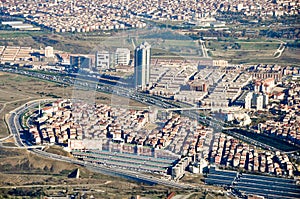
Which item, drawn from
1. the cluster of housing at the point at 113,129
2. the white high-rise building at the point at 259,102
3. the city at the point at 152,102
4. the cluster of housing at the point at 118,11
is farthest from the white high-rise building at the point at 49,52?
the white high-rise building at the point at 259,102

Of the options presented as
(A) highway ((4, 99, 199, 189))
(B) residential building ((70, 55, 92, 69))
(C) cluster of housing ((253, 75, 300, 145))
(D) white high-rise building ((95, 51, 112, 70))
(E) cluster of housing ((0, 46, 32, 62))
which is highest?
(D) white high-rise building ((95, 51, 112, 70))

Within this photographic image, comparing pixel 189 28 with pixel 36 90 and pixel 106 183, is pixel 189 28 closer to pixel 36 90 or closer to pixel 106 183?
pixel 36 90

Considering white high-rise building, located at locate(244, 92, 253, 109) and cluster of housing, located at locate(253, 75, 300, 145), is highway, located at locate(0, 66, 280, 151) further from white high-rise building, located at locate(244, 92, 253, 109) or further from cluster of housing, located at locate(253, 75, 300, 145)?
white high-rise building, located at locate(244, 92, 253, 109)

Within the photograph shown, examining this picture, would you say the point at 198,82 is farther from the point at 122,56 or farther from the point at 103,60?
the point at 103,60

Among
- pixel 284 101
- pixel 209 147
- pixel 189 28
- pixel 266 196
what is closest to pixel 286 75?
pixel 284 101

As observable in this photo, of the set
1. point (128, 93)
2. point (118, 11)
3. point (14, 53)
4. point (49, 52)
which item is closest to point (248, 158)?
point (128, 93)

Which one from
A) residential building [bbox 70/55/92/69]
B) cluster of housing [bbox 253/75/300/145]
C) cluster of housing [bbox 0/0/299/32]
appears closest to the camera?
cluster of housing [bbox 253/75/300/145]

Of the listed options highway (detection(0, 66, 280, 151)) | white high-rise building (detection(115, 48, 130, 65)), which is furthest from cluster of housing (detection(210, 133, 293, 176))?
white high-rise building (detection(115, 48, 130, 65))
